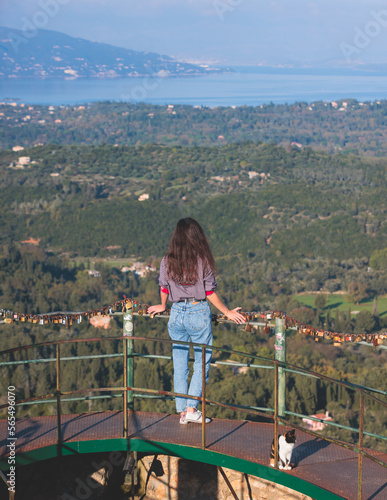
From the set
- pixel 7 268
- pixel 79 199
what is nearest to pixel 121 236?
pixel 79 199

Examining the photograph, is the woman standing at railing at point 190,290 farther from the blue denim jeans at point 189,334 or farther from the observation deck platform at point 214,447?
the observation deck platform at point 214,447

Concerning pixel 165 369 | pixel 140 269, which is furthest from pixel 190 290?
pixel 140 269

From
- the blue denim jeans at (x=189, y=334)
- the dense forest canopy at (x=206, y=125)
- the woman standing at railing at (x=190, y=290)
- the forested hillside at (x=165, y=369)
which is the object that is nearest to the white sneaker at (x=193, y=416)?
the blue denim jeans at (x=189, y=334)

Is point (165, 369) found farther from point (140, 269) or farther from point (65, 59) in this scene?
point (65, 59)

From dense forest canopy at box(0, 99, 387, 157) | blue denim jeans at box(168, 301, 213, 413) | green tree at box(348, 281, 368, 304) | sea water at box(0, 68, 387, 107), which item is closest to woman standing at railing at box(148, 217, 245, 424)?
blue denim jeans at box(168, 301, 213, 413)

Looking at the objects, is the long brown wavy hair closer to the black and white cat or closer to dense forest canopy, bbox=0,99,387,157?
the black and white cat

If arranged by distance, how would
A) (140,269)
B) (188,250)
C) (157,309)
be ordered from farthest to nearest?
(140,269) → (157,309) → (188,250)

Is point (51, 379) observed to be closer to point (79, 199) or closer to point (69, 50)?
point (79, 199)
